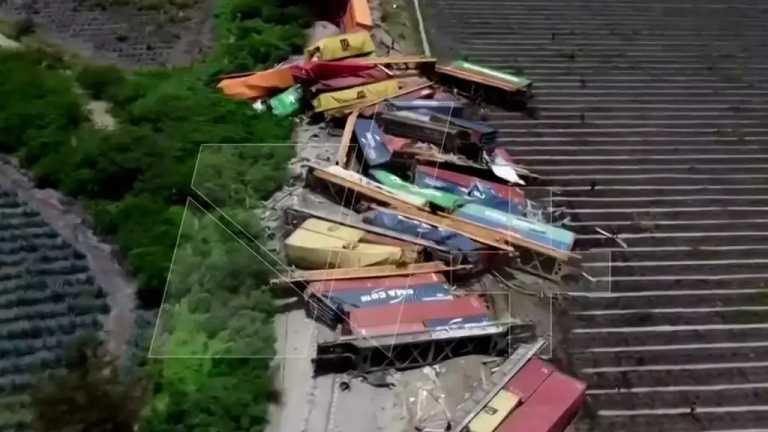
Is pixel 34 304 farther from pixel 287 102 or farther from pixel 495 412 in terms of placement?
pixel 495 412

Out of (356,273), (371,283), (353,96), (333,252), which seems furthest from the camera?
(353,96)

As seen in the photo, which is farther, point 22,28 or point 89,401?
point 22,28

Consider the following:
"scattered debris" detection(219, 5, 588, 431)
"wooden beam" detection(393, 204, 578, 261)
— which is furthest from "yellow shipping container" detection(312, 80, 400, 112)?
"wooden beam" detection(393, 204, 578, 261)

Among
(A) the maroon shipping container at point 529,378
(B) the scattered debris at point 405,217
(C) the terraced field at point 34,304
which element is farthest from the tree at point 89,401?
(A) the maroon shipping container at point 529,378

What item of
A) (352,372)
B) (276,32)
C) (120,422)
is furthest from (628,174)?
(120,422)

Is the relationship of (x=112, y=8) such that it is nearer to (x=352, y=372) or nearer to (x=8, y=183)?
(x=8, y=183)

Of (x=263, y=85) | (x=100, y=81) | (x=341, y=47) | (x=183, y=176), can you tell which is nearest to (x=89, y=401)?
(x=183, y=176)
